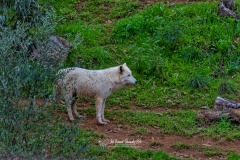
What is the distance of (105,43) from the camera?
12.9 meters

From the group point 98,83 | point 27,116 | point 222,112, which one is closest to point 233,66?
point 222,112

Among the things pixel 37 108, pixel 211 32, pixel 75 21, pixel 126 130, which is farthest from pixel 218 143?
pixel 75 21

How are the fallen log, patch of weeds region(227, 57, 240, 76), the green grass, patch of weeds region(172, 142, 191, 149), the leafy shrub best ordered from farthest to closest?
1. patch of weeds region(227, 57, 240, 76)
2. the green grass
3. the fallen log
4. patch of weeds region(172, 142, 191, 149)
5. the leafy shrub

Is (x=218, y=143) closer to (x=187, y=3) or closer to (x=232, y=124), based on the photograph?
(x=232, y=124)

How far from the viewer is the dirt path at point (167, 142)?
8375mm

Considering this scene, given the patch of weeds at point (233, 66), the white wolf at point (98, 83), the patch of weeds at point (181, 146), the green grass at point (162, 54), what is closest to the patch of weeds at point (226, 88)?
the green grass at point (162, 54)

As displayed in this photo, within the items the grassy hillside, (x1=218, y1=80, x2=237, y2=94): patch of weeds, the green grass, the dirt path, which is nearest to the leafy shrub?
the green grass

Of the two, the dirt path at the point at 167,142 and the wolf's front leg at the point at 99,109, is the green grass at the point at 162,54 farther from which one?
the wolf's front leg at the point at 99,109

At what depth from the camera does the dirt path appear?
838 centimetres

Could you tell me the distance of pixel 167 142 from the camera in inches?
346

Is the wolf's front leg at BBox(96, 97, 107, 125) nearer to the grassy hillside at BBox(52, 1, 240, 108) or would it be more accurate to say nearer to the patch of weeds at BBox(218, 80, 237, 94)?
the grassy hillside at BBox(52, 1, 240, 108)

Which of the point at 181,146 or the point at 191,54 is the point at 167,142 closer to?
the point at 181,146

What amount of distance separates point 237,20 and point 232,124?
4.28m

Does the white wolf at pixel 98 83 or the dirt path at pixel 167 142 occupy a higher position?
the white wolf at pixel 98 83
